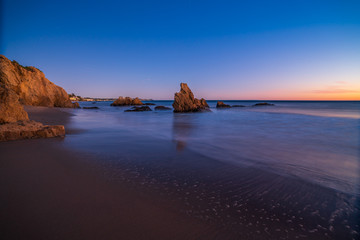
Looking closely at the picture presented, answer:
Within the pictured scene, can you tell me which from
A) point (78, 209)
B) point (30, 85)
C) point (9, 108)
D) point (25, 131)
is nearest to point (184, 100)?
point (30, 85)

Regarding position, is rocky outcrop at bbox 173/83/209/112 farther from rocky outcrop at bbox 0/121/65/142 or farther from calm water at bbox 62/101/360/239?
calm water at bbox 62/101/360/239

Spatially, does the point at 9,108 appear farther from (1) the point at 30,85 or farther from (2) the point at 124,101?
(2) the point at 124,101

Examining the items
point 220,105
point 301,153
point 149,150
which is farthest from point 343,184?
point 220,105

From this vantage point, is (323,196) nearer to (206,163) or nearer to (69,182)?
(206,163)

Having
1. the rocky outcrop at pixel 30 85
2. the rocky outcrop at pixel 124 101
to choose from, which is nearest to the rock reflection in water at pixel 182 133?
the rocky outcrop at pixel 30 85

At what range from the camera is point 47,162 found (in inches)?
172

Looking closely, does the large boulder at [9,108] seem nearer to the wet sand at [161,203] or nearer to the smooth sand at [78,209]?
the wet sand at [161,203]

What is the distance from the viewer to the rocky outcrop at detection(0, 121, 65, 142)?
6171mm

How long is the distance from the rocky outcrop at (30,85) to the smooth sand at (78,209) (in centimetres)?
2055

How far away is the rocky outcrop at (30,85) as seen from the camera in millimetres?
19922

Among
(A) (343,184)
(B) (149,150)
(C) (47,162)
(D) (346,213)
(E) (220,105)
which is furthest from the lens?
(E) (220,105)

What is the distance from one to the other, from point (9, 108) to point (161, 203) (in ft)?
25.5

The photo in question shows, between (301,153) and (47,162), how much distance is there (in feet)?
25.1

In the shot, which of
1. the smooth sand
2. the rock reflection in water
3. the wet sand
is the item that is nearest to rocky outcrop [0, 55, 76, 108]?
the rock reflection in water
